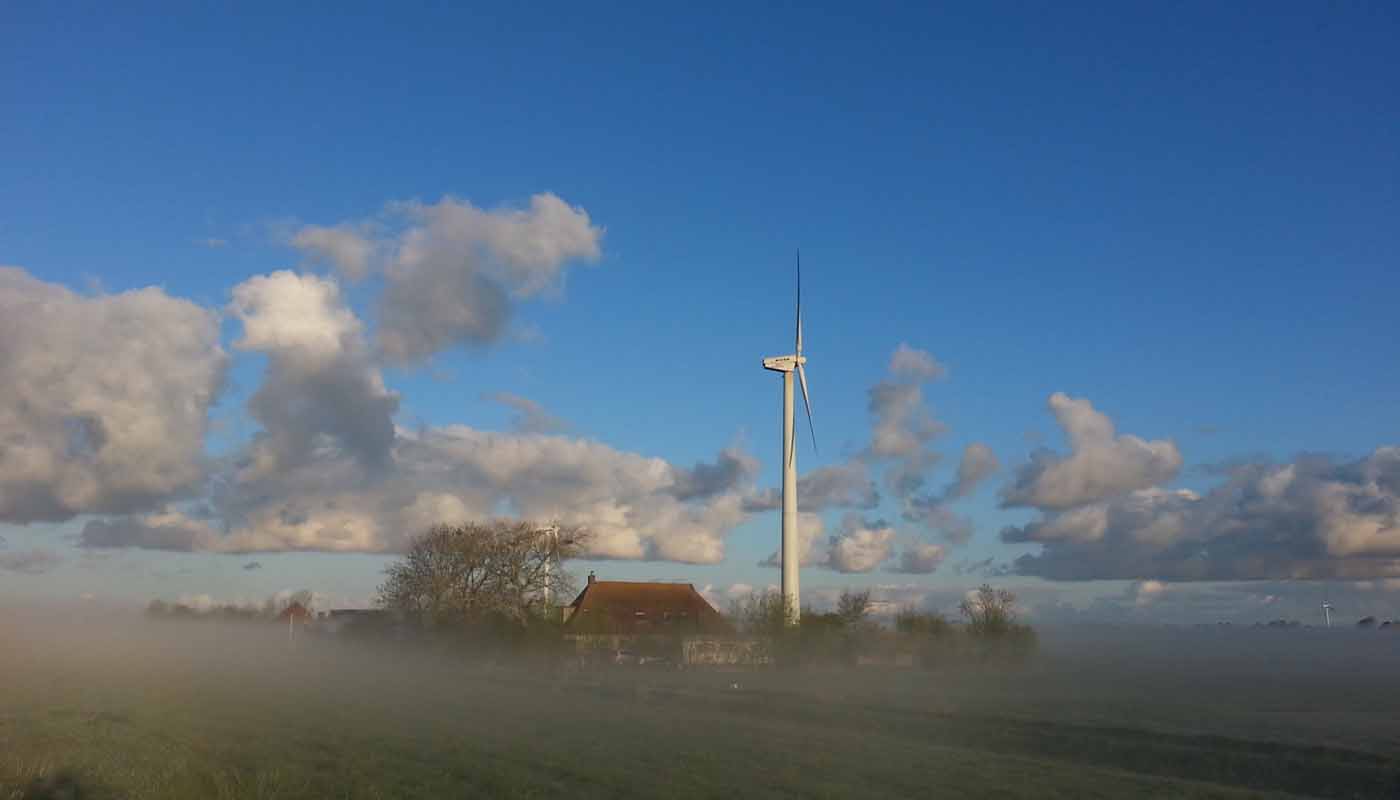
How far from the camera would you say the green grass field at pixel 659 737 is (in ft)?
100

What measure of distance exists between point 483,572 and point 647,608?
20.6 m

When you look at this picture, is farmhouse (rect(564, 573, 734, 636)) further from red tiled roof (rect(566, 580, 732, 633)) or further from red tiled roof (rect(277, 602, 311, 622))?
red tiled roof (rect(277, 602, 311, 622))

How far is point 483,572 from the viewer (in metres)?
95.5

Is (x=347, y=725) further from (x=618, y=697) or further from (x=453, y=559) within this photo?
(x=453, y=559)

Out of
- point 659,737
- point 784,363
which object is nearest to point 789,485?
point 784,363

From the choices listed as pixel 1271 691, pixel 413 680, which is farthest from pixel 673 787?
pixel 1271 691

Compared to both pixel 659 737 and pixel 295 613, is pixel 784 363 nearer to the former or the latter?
pixel 659 737

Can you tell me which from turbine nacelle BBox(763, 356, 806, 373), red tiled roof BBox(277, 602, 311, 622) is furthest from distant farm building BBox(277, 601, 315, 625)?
turbine nacelle BBox(763, 356, 806, 373)

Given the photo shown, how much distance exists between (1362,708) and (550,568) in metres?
60.9

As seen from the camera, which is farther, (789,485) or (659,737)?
(789,485)

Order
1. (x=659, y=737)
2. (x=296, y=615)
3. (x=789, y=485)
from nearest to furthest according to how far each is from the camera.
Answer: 1. (x=659, y=737)
2. (x=789, y=485)
3. (x=296, y=615)

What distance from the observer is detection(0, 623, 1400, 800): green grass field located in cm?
3058

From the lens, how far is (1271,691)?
79.2 m

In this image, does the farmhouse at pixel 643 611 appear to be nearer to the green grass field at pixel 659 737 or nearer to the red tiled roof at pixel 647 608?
the red tiled roof at pixel 647 608
